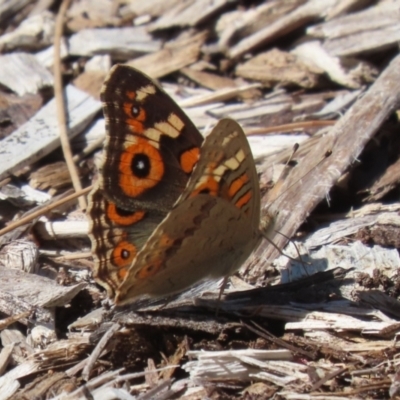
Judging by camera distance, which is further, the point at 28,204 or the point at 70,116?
the point at 70,116

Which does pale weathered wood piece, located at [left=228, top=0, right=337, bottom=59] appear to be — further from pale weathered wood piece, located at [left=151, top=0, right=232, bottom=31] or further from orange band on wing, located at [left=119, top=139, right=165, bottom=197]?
orange band on wing, located at [left=119, top=139, right=165, bottom=197]

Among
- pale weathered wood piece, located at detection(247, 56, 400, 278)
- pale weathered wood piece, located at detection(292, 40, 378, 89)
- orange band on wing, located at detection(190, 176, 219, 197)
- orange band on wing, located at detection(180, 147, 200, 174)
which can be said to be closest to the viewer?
orange band on wing, located at detection(190, 176, 219, 197)

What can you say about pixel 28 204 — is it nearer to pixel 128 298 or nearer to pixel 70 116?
pixel 70 116

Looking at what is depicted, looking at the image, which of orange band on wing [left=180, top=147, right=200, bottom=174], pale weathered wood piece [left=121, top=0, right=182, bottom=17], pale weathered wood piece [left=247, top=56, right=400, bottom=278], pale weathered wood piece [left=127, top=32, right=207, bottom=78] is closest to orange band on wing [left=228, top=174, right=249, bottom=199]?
orange band on wing [left=180, top=147, right=200, bottom=174]

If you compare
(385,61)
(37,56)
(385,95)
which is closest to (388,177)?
(385,95)

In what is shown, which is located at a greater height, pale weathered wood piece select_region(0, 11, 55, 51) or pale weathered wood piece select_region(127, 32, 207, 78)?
pale weathered wood piece select_region(0, 11, 55, 51)

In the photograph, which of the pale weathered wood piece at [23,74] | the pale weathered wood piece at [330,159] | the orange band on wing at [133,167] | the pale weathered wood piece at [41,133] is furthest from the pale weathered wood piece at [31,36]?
the orange band on wing at [133,167]

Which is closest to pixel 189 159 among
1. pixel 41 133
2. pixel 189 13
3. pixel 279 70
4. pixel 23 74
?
pixel 41 133
